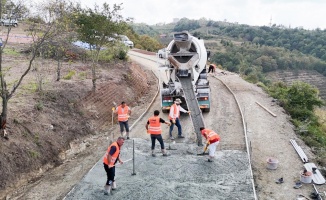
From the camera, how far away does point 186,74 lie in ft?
50.0

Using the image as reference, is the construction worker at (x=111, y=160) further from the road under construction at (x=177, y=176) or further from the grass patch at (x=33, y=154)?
the grass patch at (x=33, y=154)

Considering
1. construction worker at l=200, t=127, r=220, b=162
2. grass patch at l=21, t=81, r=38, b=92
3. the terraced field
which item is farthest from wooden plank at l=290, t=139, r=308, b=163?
the terraced field

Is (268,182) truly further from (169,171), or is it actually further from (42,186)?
(42,186)

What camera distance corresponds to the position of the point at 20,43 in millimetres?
25922

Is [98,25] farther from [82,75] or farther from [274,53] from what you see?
[274,53]

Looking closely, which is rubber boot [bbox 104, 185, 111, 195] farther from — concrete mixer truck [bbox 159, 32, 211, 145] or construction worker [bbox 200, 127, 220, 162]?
concrete mixer truck [bbox 159, 32, 211, 145]

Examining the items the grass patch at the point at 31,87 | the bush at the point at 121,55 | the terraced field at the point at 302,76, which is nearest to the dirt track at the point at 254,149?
the grass patch at the point at 31,87

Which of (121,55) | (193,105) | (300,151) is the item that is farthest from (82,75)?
(300,151)

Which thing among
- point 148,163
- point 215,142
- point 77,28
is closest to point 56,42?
point 77,28

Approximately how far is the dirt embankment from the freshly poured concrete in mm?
2119

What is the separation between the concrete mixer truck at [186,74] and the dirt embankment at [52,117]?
3511mm

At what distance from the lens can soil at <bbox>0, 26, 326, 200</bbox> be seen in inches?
407

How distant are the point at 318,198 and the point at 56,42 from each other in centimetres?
1272

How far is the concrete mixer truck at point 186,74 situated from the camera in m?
14.4
